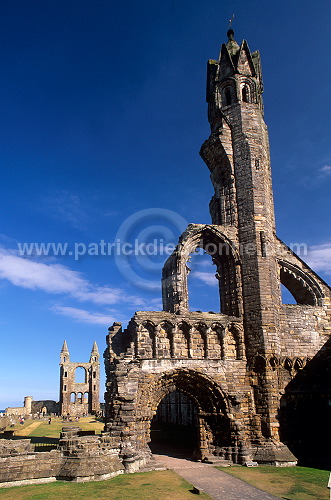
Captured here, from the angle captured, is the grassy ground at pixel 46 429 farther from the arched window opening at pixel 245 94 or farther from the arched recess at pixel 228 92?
the arched window opening at pixel 245 94

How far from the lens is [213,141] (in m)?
20.5

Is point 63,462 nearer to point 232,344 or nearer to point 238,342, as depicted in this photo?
point 232,344

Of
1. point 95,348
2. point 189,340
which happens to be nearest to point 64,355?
point 95,348

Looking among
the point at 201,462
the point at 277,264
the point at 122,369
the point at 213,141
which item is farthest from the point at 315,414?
the point at 213,141

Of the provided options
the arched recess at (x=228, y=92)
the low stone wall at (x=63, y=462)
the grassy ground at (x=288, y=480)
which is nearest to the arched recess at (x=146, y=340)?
the low stone wall at (x=63, y=462)

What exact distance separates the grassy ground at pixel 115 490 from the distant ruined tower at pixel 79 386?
43.9m

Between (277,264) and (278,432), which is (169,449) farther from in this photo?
(277,264)

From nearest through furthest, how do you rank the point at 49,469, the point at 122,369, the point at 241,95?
the point at 49,469, the point at 122,369, the point at 241,95

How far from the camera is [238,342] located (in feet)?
57.8

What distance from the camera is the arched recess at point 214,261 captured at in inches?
715

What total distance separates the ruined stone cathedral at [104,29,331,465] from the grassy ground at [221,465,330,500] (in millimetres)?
1032

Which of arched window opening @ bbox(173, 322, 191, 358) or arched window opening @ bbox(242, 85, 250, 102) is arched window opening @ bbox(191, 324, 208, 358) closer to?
arched window opening @ bbox(173, 322, 191, 358)

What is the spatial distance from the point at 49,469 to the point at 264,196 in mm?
14408

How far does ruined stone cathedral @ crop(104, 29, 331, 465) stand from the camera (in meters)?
15.9
